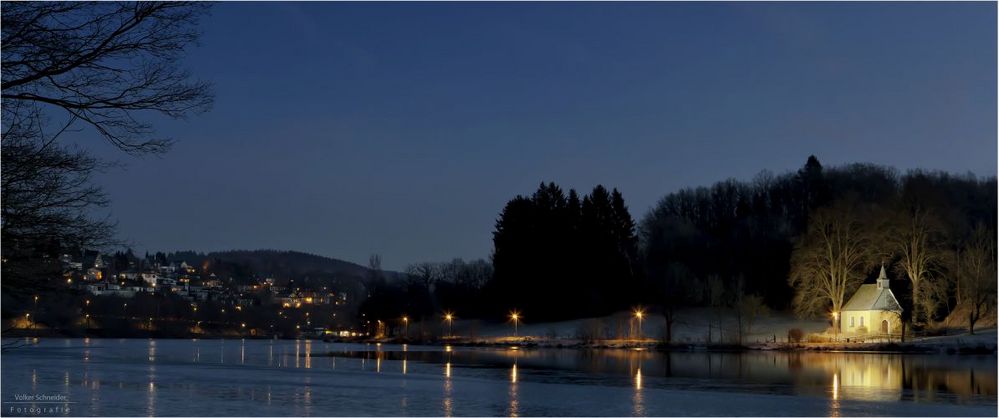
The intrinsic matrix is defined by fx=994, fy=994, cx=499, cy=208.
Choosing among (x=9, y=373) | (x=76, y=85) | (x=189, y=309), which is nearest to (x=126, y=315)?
(x=189, y=309)

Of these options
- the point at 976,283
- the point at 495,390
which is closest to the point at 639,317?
the point at 976,283

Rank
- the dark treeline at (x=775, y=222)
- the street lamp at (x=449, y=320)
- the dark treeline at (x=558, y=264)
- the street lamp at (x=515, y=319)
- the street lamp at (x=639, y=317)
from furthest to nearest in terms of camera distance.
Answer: the street lamp at (x=449, y=320)
the dark treeline at (x=558, y=264)
the street lamp at (x=515, y=319)
the street lamp at (x=639, y=317)
the dark treeline at (x=775, y=222)

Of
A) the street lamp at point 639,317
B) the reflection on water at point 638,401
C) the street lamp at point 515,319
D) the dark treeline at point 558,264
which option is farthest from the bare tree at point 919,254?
the reflection on water at point 638,401

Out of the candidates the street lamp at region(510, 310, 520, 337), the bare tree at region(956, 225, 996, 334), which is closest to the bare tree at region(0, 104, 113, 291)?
the bare tree at region(956, 225, 996, 334)

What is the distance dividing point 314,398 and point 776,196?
89.3m

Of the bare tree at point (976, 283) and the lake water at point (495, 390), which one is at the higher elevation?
the bare tree at point (976, 283)

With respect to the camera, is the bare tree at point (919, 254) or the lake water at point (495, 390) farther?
the bare tree at point (919, 254)

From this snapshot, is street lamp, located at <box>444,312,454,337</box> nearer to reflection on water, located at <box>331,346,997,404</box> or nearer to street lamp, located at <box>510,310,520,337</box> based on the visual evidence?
street lamp, located at <box>510,310,520,337</box>

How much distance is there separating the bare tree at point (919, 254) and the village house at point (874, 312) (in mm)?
1614

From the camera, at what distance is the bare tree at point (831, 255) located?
6612cm

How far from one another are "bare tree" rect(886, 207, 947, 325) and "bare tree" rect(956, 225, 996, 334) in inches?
60.7

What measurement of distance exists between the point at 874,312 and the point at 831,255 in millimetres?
4760

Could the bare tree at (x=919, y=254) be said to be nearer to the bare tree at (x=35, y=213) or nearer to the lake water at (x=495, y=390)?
the lake water at (x=495, y=390)

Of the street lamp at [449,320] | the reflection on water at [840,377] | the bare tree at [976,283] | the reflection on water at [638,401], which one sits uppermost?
the bare tree at [976,283]
